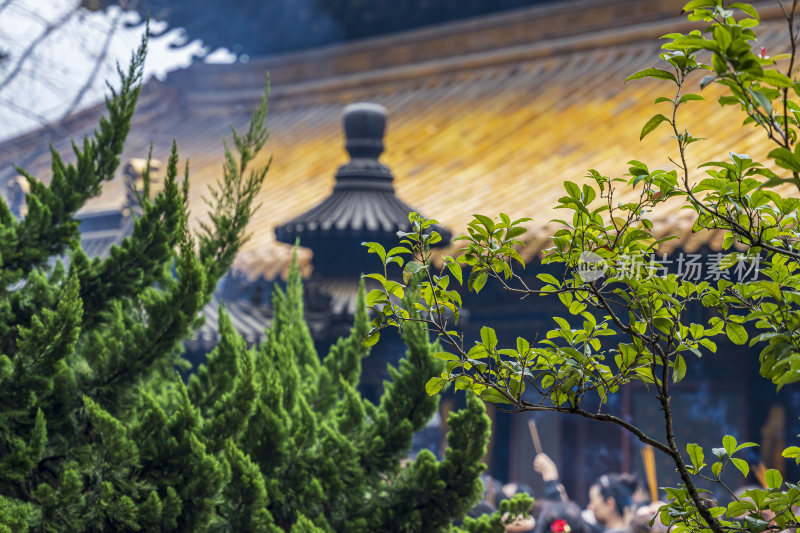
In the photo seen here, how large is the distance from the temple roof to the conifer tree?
183 centimetres

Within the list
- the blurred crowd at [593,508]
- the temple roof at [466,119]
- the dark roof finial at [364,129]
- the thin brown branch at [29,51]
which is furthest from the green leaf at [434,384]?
the thin brown branch at [29,51]

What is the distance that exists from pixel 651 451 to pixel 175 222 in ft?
12.3

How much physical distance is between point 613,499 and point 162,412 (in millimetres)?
2968

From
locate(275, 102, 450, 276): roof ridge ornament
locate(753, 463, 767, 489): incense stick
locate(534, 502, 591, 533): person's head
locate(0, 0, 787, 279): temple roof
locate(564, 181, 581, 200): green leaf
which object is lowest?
locate(534, 502, 591, 533): person's head

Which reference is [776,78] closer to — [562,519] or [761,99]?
[761,99]

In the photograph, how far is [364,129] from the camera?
17.4ft

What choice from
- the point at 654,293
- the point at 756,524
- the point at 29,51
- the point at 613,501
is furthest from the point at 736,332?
the point at 29,51

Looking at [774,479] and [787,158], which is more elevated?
[787,158]

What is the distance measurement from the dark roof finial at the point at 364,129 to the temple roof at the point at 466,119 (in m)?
0.42

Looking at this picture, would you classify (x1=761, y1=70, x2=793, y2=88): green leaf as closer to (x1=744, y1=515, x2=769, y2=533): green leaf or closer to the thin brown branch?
(x1=744, y1=515, x2=769, y2=533): green leaf

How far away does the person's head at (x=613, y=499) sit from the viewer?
483 cm

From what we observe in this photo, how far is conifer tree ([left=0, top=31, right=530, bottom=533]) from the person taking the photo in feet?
8.16

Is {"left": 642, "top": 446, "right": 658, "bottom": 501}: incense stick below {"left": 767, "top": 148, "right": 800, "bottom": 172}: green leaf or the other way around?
below

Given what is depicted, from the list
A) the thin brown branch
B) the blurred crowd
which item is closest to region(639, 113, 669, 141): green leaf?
the blurred crowd
